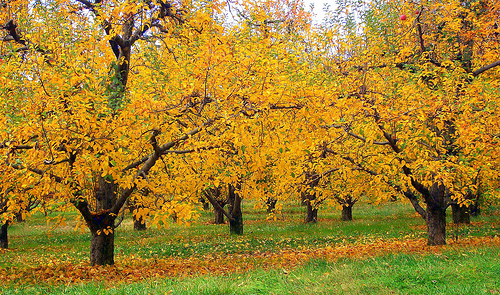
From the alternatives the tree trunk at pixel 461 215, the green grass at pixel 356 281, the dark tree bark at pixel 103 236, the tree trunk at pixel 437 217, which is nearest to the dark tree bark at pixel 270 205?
the green grass at pixel 356 281

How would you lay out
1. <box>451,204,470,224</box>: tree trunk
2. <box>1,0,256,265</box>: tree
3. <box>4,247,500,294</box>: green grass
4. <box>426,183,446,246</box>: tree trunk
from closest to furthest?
<box>4,247,500,294</box>: green grass → <box>1,0,256,265</box>: tree → <box>426,183,446,246</box>: tree trunk → <box>451,204,470,224</box>: tree trunk

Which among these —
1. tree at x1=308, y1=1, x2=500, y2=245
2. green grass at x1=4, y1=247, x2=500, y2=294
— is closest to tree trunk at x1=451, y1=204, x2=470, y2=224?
tree at x1=308, y1=1, x2=500, y2=245

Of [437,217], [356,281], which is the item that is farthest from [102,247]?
[437,217]

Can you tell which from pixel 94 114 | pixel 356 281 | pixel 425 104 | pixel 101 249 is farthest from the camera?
pixel 101 249

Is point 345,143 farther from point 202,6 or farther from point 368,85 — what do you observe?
point 202,6

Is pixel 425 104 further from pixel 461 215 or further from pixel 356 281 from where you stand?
pixel 461 215

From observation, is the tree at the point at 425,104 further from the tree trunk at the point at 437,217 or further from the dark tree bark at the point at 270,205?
the dark tree bark at the point at 270,205

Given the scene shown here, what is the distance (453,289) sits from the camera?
18.0 ft

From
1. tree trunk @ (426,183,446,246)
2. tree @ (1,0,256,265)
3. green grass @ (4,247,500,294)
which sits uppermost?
tree @ (1,0,256,265)

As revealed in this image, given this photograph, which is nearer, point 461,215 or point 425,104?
point 425,104

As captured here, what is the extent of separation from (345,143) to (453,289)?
636cm

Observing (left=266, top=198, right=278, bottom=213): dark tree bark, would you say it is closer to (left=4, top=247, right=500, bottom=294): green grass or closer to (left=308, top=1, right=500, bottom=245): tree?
(left=308, top=1, right=500, bottom=245): tree

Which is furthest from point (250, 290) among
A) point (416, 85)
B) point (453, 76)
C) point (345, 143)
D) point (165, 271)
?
point (453, 76)

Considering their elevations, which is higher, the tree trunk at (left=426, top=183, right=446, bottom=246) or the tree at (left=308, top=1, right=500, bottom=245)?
the tree at (left=308, top=1, right=500, bottom=245)
